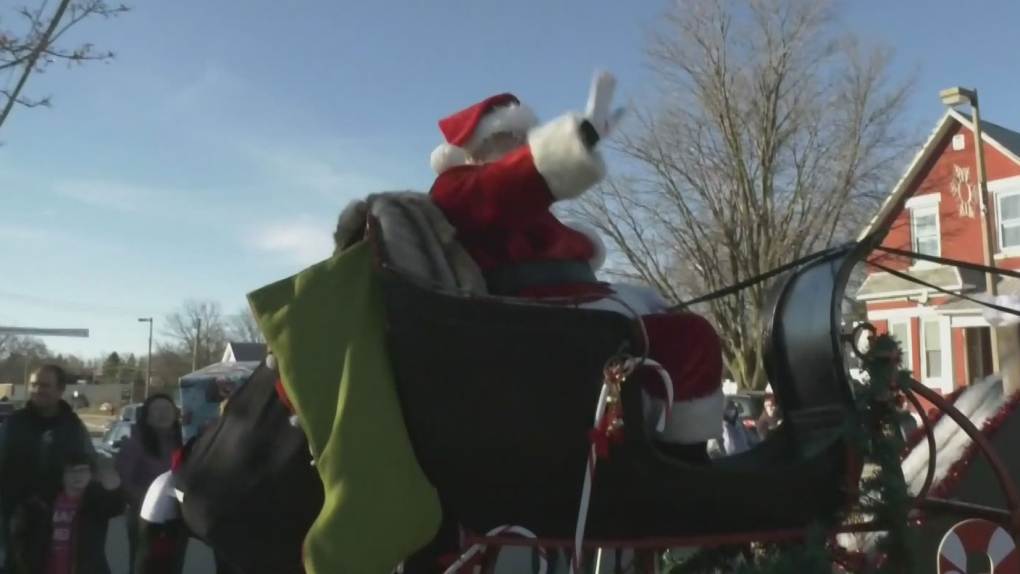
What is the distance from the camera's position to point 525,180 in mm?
2438

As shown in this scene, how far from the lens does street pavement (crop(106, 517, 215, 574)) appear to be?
287 inches

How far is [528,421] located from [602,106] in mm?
763

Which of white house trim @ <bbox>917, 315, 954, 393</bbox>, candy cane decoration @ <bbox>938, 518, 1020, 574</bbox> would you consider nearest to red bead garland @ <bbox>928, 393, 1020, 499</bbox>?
candy cane decoration @ <bbox>938, 518, 1020, 574</bbox>

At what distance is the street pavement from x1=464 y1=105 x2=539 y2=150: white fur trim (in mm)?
5334

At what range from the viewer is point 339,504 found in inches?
88.5

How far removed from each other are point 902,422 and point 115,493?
14.7 feet

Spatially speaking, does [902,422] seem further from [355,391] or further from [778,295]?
[355,391]

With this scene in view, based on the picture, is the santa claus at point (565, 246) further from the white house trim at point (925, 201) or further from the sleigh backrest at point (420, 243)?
the white house trim at point (925, 201)

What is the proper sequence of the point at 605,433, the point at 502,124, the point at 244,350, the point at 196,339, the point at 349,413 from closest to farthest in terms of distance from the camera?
the point at 605,433
the point at 349,413
the point at 502,124
the point at 244,350
the point at 196,339

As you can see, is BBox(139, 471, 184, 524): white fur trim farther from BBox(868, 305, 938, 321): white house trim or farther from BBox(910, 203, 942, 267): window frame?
BBox(868, 305, 938, 321): white house trim

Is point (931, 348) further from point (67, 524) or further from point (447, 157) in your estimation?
point (447, 157)

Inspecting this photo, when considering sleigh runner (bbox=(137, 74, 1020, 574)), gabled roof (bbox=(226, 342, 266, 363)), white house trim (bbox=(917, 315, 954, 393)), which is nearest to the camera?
sleigh runner (bbox=(137, 74, 1020, 574))

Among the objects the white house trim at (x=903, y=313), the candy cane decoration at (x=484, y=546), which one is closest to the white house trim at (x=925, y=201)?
the white house trim at (x=903, y=313)

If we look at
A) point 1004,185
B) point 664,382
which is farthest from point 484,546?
point 1004,185
